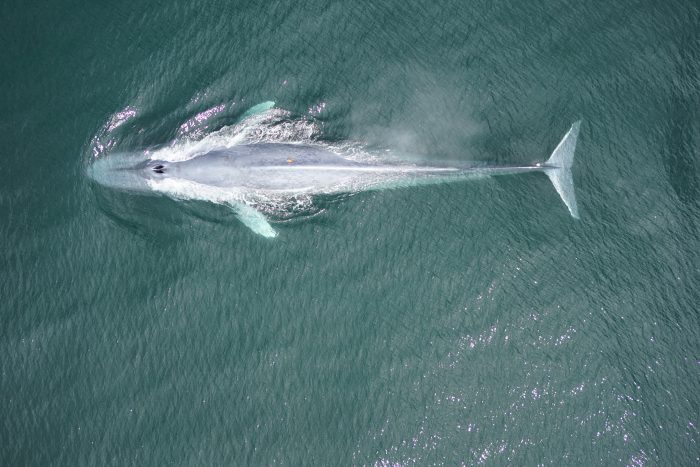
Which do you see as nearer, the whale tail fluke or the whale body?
the whale tail fluke

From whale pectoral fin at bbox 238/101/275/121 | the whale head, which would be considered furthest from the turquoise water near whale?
the whale head

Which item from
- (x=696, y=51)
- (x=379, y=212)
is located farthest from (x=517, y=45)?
(x=379, y=212)

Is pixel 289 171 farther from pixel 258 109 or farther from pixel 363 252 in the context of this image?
pixel 363 252

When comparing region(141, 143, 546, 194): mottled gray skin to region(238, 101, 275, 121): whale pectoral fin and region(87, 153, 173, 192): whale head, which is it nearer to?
region(87, 153, 173, 192): whale head

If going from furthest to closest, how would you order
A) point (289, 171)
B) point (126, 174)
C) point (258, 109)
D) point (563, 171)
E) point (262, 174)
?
1. point (258, 109)
2. point (126, 174)
3. point (262, 174)
4. point (289, 171)
5. point (563, 171)

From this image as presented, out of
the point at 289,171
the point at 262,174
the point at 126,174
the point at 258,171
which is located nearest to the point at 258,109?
the point at 258,171

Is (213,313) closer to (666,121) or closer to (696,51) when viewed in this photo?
(666,121)

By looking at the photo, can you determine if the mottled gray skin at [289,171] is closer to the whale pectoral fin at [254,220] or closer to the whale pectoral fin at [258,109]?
the whale pectoral fin at [254,220]
